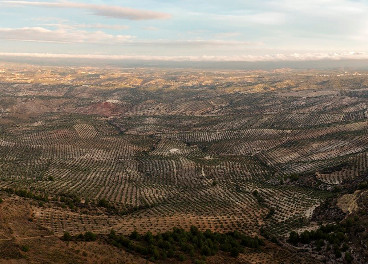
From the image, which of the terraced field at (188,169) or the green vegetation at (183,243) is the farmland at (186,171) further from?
the green vegetation at (183,243)

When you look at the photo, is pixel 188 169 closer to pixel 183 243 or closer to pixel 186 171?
pixel 186 171

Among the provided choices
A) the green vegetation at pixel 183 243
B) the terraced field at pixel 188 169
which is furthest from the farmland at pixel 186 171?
the green vegetation at pixel 183 243

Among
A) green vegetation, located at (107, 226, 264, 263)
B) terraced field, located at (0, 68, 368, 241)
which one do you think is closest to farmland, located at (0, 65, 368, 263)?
terraced field, located at (0, 68, 368, 241)

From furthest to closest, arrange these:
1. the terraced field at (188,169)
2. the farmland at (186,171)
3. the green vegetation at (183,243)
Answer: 1. the terraced field at (188,169)
2. the farmland at (186,171)
3. the green vegetation at (183,243)

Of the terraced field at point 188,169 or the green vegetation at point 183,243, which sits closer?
the green vegetation at point 183,243

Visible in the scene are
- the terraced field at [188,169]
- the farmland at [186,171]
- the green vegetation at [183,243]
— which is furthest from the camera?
the terraced field at [188,169]

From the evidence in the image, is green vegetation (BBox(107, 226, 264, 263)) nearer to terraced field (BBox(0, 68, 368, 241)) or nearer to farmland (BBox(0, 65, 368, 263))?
farmland (BBox(0, 65, 368, 263))

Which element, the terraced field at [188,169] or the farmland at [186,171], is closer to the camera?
the farmland at [186,171]

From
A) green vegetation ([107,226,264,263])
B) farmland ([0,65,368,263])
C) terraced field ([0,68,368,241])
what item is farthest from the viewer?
terraced field ([0,68,368,241])

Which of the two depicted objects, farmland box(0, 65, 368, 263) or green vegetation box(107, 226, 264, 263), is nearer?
green vegetation box(107, 226, 264, 263)

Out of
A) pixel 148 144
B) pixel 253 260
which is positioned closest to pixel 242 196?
pixel 253 260

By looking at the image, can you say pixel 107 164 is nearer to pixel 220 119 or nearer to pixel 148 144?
pixel 148 144
